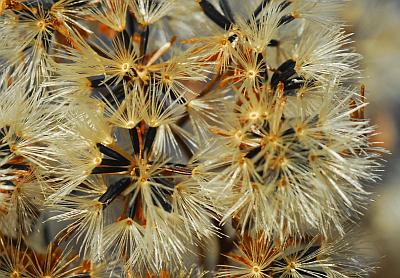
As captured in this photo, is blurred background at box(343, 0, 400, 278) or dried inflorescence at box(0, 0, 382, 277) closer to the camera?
dried inflorescence at box(0, 0, 382, 277)

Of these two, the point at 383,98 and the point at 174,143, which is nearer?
the point at 174,143

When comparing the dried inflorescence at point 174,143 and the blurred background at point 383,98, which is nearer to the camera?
the dried inflorescence at point 174,143

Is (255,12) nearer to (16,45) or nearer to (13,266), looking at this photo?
(16,45)

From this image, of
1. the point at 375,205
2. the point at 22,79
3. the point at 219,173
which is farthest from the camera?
the point at 375,205

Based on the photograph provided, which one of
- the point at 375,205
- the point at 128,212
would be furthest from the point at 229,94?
the point at 375,205
